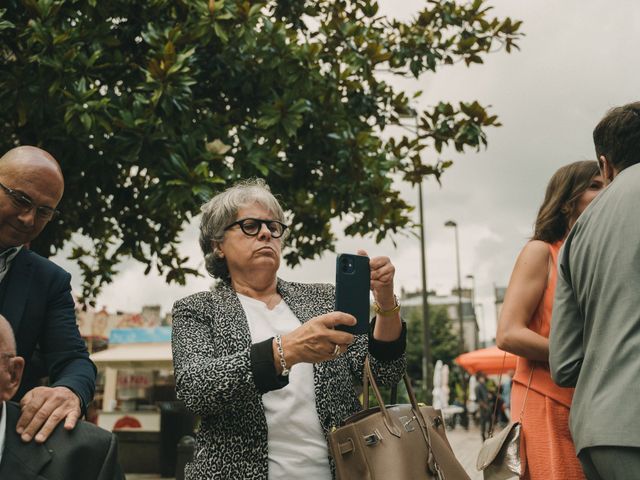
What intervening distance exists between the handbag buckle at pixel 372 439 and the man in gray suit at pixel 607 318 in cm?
58

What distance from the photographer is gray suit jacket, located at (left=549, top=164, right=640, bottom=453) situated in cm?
174

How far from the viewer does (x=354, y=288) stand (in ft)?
6.75

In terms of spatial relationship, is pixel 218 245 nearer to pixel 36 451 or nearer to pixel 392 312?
pixel 392 312

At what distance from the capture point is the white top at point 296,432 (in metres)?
2.25

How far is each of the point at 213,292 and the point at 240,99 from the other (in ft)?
13.7

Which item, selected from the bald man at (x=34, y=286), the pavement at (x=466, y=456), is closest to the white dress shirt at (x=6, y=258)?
the bald man at (x=34, y=286)

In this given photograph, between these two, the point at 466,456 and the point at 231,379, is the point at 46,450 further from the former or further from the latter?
the point at 466,456

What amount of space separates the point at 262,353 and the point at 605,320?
3.27 ft

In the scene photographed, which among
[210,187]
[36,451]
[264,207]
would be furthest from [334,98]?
[36,451]

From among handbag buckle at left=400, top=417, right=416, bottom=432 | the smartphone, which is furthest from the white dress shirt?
handbag buckle at left=400, top=417, right=416, bottom=432

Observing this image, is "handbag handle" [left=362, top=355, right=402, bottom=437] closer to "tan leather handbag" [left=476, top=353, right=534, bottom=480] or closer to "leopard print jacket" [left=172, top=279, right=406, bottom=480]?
"leopard print jacket" [left=172, top=279, right=406, bottom=480]

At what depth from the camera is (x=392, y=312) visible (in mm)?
2408

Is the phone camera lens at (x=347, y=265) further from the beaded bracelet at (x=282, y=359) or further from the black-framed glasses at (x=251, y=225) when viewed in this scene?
the black-framed glasses at (x=251, y=225)

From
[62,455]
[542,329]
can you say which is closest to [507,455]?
[542,329]
